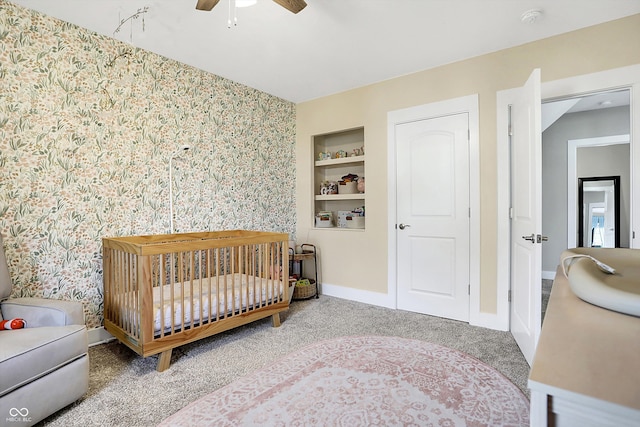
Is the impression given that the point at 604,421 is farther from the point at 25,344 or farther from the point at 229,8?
the point at 229,8

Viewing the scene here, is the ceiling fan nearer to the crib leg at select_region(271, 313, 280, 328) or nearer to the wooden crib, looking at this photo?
the wooden crib

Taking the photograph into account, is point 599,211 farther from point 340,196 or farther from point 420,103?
point 340,196

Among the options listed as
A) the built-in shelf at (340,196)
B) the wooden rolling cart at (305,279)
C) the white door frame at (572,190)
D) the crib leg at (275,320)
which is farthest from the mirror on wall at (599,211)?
the crib leg at (275,320)

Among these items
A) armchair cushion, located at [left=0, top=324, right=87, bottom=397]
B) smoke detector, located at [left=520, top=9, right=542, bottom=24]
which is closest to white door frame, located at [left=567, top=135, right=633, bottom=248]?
smoke detector, located at [left=520, top=9, right=542, bottom=24]

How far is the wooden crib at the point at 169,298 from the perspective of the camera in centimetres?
195

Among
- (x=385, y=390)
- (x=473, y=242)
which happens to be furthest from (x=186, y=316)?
(x=473, y=242)

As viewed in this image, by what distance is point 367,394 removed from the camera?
1709 mm

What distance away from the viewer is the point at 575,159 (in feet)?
14.2

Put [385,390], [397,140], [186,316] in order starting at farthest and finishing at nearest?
[397,140]
[186,316]
[385,390]

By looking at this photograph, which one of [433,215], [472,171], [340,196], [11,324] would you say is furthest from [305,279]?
[11,324]

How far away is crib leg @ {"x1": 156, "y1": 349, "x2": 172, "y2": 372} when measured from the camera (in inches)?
78.5

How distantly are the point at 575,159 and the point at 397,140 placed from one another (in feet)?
9.42

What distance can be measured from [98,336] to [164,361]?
2.58 feet

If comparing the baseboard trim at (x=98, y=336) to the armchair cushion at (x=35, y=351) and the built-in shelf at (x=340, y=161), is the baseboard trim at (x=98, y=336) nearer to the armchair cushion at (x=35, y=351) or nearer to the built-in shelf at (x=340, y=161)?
the armchair cushion at (x=35, y=351)
